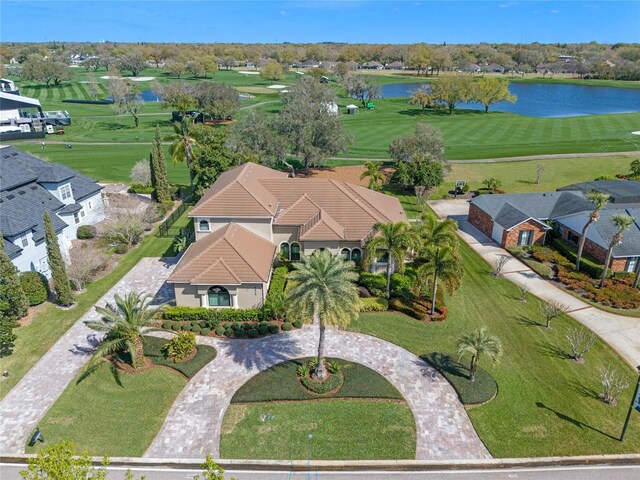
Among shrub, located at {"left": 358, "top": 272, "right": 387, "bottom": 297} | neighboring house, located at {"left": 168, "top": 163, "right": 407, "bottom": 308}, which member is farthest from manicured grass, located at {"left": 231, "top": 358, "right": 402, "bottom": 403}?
shrub, located at {"left": 358, "top": 272, "right": 387, "bottom": 297}

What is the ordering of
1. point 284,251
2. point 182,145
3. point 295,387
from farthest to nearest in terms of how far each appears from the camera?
point 182,145
point 284,251
point 295,387

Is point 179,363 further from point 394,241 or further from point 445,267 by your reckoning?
point 445,267

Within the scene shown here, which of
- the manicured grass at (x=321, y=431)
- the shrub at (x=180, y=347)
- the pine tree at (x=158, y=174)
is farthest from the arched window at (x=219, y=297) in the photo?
the pine tree at (x=158, y=174)

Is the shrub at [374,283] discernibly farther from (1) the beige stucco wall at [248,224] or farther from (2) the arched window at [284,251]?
(1) the beige stucco wall at [248,224]

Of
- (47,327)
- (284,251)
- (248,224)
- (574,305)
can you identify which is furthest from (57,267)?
(574,305)

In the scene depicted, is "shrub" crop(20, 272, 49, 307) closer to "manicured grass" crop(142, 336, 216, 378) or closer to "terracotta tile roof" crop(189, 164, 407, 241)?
"manicured grass" crop(142, 336, 216, 378)

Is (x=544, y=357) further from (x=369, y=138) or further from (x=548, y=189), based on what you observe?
(x=369, y=138)
